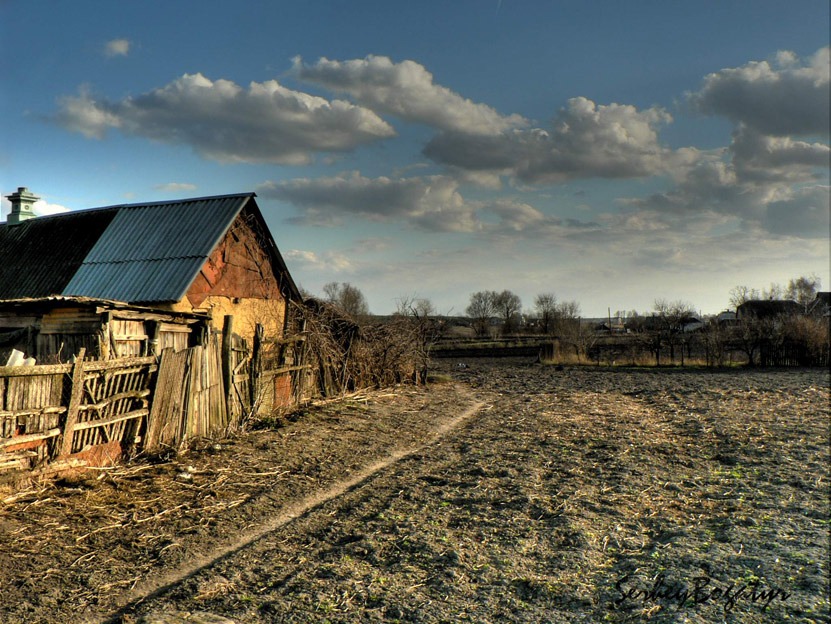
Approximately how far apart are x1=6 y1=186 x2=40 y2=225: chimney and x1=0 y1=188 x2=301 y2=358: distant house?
89 cm

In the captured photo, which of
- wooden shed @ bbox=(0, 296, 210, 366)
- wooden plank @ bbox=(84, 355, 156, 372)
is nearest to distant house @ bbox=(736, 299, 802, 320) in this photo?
wooden shed @ bbox=(0, 296, 210, 366)

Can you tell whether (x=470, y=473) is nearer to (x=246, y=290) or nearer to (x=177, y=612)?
(x=177, y=612)

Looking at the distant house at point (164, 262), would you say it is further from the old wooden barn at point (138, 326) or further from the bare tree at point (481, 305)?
the bare tree at point (481, 305)

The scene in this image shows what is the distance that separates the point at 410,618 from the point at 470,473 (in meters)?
4.63

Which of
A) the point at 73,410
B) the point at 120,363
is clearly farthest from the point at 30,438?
the point at 120,363

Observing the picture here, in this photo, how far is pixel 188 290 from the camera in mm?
12773

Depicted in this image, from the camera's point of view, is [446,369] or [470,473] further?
[446,369]

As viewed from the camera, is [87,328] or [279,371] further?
[279,371]

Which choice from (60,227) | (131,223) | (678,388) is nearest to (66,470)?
(131,223)

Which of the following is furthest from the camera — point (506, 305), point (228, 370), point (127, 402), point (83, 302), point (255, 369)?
point (506, 305)

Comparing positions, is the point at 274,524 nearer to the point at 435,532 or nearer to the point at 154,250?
the point at 435,532

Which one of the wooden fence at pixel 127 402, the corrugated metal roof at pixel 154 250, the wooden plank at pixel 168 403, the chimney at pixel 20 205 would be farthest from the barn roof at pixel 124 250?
the wooden plank at pixel 168 403

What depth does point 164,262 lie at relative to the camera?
13492mm

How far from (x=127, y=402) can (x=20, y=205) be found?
517 inches
